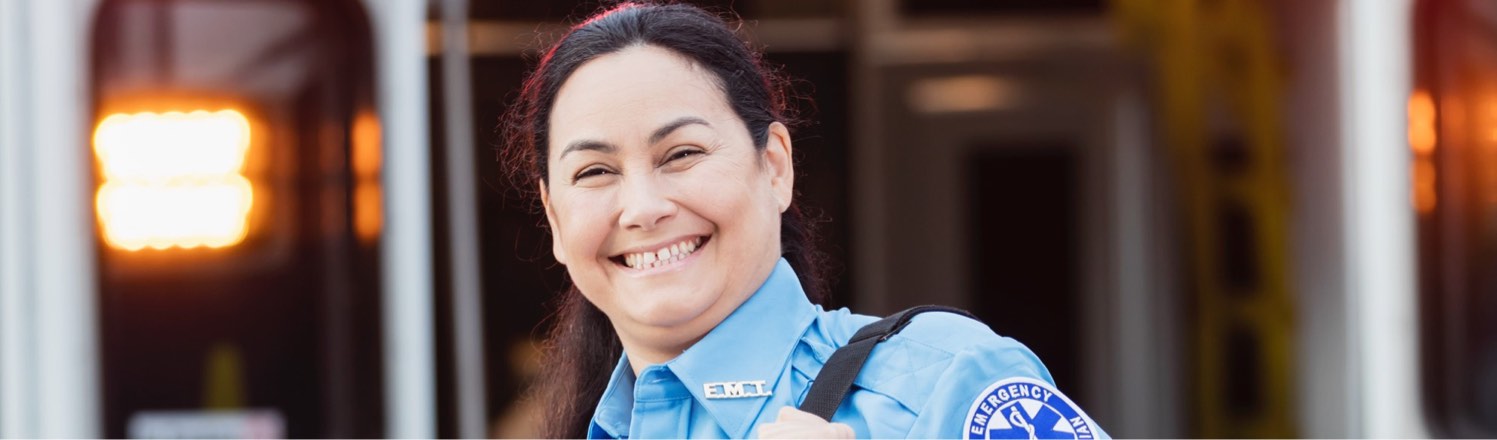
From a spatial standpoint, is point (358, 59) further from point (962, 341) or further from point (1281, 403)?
point (1281, 403)

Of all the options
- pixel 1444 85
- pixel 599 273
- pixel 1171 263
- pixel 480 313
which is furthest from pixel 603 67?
pixel 1171 263

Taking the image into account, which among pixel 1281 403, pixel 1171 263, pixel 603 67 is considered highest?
pixel 603 67

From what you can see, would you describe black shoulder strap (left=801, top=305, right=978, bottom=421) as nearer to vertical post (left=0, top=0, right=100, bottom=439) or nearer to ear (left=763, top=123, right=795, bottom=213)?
ear (left=763, top=123, right=795, bottom=213)

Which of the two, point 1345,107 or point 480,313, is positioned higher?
point 1345,107

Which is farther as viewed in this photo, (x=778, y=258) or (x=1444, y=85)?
(x=1444, y=85)

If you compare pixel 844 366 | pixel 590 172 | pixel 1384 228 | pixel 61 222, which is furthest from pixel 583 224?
pixel 1384 228

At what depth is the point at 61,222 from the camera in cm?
195

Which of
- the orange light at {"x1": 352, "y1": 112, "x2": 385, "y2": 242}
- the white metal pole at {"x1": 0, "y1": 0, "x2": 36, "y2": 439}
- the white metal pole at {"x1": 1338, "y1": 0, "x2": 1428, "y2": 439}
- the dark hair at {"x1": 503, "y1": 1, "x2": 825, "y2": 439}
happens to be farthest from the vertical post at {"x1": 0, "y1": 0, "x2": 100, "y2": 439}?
the white metal pole at {"x1": 1338, "y1": 0, "x2": 1428, "y2": 439}

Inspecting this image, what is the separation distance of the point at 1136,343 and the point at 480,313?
1.77m

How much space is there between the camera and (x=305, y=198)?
6.72 ft

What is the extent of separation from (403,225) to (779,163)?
4.08 feet

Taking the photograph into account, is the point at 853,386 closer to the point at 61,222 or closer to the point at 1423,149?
the point at 61,222

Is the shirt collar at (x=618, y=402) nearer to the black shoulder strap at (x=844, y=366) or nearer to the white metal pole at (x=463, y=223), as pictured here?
the black shoulder strap at (x=844, y=366)

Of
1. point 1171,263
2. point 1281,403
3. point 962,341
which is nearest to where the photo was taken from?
point 962,341
